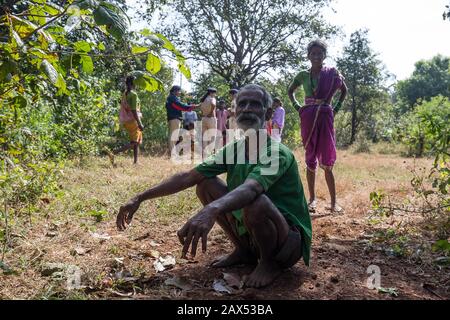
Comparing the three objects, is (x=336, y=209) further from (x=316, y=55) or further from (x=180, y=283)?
(x=180, y=283)

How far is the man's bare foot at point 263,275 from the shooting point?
2.21 m

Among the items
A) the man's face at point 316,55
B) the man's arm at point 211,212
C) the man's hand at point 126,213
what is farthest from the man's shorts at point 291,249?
the man's face at point 316,55

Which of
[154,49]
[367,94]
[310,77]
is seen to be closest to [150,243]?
[154,49]

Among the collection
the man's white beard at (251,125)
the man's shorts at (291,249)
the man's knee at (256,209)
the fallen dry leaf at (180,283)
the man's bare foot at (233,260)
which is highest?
the man's white beard at (251,125)

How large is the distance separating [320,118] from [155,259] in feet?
8.32

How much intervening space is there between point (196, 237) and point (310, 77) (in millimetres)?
3071

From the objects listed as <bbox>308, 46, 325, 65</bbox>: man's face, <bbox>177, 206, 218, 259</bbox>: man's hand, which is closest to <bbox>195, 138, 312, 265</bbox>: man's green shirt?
<bbox>177, 206, 218, 259</bbox>: man's hand

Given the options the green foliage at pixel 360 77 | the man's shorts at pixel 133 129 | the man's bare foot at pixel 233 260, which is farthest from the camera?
the green foliage at pixel 360 77

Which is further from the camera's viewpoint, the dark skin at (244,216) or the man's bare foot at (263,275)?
the man's bare foot at (263,275)

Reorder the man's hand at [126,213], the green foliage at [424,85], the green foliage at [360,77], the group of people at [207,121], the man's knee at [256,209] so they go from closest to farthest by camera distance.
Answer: the man's knee at [256,209] < the man's hand at [126,213] < the group of people at [207,121] < the green foliage at [360,77] < the green foliage at [424,85]

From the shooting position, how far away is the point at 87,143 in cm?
667

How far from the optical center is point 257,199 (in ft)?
6.75

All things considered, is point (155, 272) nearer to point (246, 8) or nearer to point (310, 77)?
point (310, 77)

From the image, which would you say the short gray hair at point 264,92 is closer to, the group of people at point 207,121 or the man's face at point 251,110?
the man's face at point 251,110
